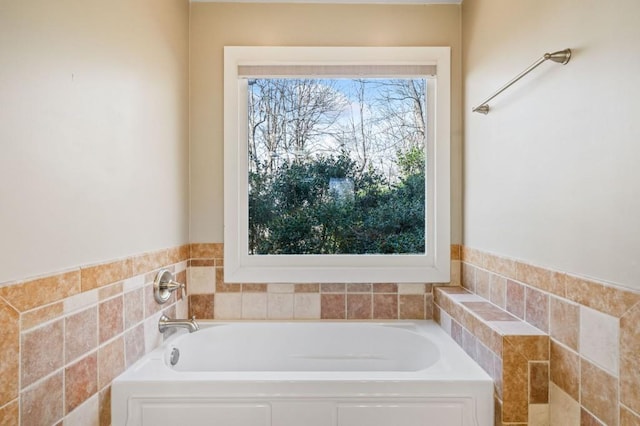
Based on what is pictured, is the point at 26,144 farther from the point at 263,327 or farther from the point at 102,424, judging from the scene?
the point at 263,327

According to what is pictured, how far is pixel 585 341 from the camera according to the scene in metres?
1.14

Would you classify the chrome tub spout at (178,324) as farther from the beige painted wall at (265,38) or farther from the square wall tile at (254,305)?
the beige painted wall at (265,38)

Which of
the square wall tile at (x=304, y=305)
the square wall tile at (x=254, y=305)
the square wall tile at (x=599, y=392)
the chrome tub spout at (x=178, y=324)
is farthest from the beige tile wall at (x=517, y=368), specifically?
the chrome tub spout at (x=178, y=324)

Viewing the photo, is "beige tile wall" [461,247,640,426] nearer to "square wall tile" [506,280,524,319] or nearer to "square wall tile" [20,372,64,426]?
"square wall tile" [506,280,524,319]

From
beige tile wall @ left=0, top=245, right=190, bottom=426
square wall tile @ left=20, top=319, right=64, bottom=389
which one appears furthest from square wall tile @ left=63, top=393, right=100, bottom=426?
square wall tile @ left=20, top=319, right=64, bottom=389

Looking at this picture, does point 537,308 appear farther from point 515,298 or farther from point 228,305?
point 228,305

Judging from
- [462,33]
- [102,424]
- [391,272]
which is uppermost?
[462,33]

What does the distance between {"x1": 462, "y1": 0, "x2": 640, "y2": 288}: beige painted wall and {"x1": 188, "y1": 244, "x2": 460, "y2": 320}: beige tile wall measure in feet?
1.79

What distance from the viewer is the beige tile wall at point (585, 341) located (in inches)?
38.6

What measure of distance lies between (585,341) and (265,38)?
2118mm

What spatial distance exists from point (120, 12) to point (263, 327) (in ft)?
5.51

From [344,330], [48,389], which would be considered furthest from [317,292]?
[48,389]

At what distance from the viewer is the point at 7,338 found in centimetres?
97

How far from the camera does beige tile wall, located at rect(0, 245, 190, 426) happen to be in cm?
100
